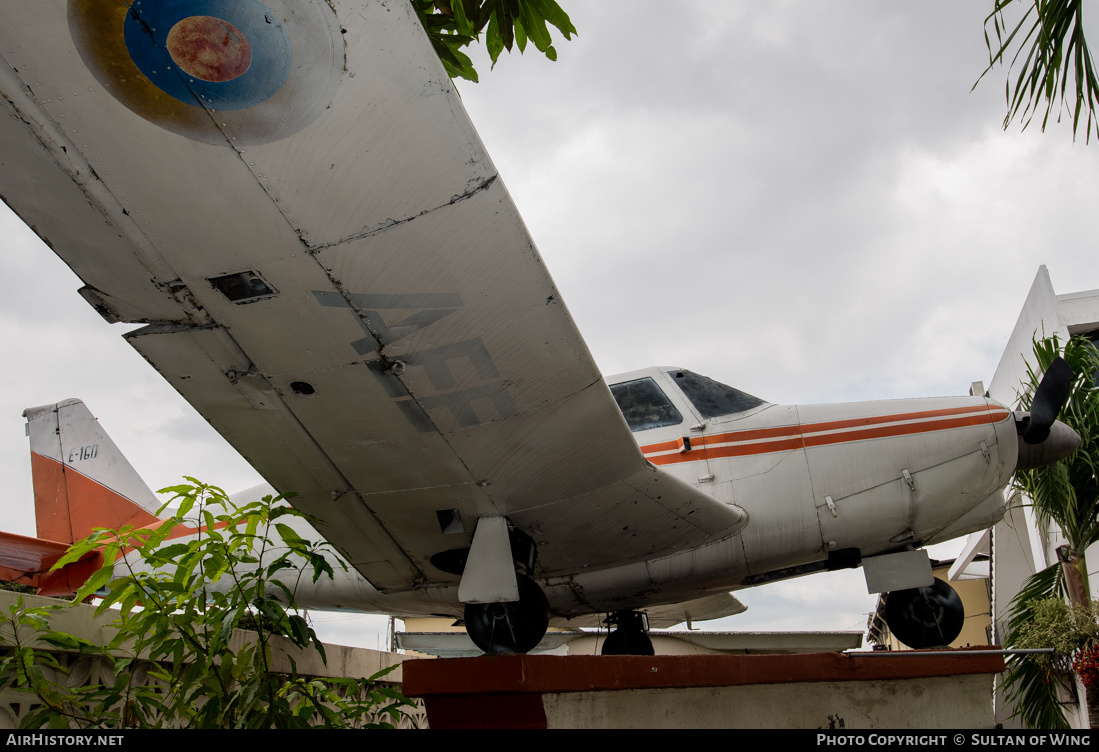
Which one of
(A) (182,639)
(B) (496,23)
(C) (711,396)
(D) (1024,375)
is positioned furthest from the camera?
(D) (1024,375)

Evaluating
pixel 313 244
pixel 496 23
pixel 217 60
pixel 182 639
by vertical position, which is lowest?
pixel 182 639

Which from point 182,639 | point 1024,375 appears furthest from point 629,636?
point 1024,375

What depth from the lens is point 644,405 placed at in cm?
620

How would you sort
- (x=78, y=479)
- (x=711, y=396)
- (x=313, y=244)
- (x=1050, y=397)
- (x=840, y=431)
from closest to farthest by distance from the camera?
1. (x=313, y=244)
2. (x=1050, y=397)
3. (x=840, y=431)
4. (x=711, y=396)
5. (x=78, y=479)

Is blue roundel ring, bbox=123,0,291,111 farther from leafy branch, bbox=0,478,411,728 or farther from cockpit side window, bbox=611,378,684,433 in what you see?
cockpit side window, bbox=611,378,684,433

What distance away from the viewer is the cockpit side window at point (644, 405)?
608 cm

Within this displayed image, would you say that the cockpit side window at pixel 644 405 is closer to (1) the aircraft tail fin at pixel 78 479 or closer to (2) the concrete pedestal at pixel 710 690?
(2) the concrete pedestal at pixel 710 690

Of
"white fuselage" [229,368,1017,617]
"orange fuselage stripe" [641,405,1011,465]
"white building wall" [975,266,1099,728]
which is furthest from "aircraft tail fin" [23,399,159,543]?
"white building wall" [975,266,1099,728]

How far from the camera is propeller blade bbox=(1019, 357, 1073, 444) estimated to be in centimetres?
544

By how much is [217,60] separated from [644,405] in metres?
4.54

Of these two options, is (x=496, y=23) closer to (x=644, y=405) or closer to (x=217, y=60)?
(x=217, y=60)

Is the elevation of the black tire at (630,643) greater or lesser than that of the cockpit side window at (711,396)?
lesser

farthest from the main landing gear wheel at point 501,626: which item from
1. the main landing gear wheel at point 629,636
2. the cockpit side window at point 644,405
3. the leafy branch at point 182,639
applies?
the main landing gear wheel at point 629,636

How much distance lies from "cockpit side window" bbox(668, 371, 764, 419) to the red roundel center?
15.0 feet
